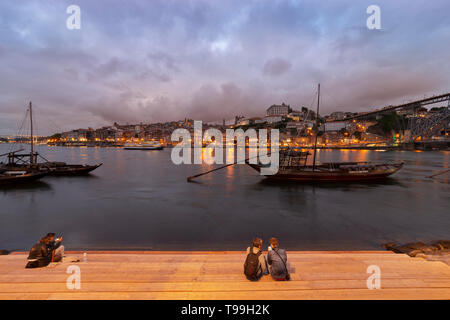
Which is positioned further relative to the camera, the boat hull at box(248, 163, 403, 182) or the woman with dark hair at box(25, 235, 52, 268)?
the boat hull at box(248, 163, 403, 182)

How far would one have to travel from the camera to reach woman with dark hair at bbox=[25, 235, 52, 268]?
5.44 metres

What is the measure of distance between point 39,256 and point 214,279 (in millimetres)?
4671

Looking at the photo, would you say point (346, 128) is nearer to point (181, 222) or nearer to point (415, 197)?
point (415, 197)

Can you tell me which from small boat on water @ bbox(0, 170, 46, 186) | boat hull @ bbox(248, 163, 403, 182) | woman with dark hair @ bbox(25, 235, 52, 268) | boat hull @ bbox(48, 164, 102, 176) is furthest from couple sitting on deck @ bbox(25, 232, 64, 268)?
boat hull @ bbox(48, 164, 102, 176)

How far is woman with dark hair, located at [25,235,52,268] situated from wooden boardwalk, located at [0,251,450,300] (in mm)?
260

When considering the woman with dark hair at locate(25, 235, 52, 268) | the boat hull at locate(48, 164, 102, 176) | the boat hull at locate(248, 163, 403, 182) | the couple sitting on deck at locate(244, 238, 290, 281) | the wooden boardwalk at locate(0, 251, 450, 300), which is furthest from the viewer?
the boat hull at locate(48, 164, 102, 176)

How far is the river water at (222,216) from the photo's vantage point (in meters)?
12.0

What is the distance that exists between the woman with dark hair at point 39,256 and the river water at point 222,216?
5.49 meters

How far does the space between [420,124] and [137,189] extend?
173m

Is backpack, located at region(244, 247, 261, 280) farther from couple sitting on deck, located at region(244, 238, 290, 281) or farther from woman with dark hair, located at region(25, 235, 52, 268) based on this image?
woman with dark hair, located at region(25, 235, 52, 268)

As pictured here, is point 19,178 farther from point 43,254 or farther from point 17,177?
point 43,254

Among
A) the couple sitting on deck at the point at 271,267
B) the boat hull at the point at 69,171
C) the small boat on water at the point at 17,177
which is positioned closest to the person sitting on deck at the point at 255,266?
the couple sitting on deck at the point at 271,267
